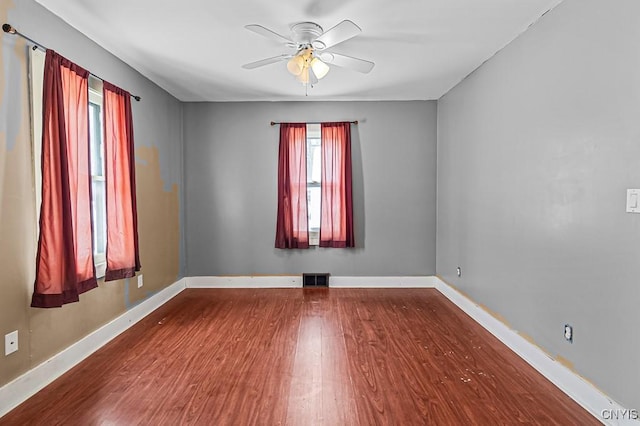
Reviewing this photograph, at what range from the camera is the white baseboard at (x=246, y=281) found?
534cm

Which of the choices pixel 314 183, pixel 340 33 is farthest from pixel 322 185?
pixel 340 33

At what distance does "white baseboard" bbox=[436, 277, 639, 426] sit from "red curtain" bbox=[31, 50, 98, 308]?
323cm

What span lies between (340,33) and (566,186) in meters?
1.82

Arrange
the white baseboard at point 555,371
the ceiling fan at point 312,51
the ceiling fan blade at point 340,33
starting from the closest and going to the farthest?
the white baseboard at point 555,371 < the ceiling fan blade at point 340,33 < the ceiling fan at point 312,51

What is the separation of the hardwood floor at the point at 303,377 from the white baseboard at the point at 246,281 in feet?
3.90

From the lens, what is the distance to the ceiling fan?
2814 millimetres

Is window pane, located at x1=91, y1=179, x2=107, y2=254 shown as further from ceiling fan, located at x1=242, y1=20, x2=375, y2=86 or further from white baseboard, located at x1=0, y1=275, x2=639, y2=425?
ceiling fan, located at x1=242, y1=20, x2=375, y2=86

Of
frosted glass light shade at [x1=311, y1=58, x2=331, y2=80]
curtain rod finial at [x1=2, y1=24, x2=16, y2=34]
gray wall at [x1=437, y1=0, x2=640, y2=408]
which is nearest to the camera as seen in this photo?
gray wall at [x1=437, y1=0, x2=640, y2=408]

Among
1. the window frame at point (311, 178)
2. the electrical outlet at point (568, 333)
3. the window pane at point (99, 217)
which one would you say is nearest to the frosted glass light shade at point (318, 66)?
the window pane at point (99, 217)

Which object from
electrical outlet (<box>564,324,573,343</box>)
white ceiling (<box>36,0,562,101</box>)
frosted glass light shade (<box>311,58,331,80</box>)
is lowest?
electrical outlet (<box>564,324,573,343</box>)

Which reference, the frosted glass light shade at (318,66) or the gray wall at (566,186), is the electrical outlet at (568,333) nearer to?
the gray wall at (566,186)

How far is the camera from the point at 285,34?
10.3 ft

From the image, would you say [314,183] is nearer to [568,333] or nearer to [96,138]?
[96,138]

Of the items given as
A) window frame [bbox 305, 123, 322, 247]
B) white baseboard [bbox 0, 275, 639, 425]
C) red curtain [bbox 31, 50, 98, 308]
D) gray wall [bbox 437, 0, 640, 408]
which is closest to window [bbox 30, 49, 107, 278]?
red curtain [bbox 31, 50, 98, 308]
